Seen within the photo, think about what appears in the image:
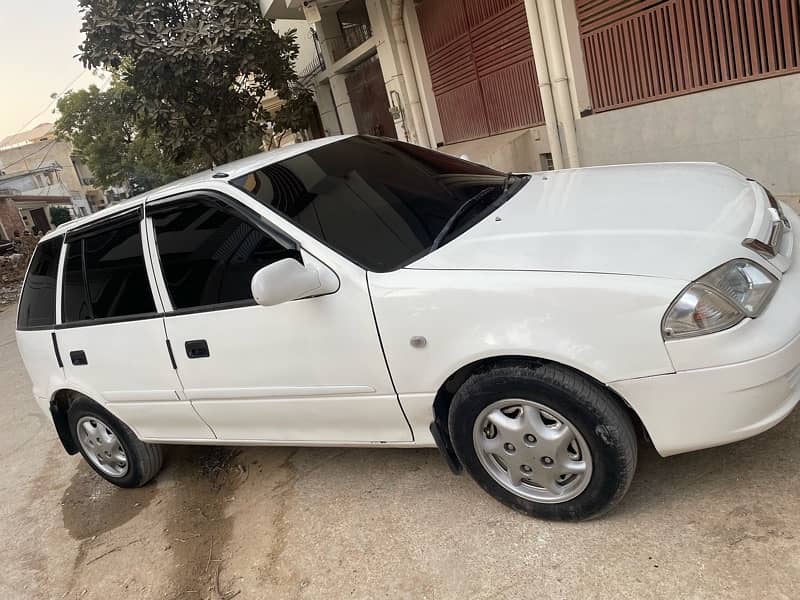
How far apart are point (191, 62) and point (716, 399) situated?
1203cm

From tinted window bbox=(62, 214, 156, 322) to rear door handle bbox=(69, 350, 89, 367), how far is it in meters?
0.20

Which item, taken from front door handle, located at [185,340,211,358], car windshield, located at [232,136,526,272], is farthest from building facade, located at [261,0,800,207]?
front door handle, located at [185,340,211,358]

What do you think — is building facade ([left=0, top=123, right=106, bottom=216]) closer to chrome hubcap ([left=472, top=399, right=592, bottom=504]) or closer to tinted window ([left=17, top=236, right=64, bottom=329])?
tinted window ([left=17, top=236, right=64, bottom=329])

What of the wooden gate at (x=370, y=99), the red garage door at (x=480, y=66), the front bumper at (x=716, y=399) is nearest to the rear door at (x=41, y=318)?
the front bumper at (x=716, y=399)

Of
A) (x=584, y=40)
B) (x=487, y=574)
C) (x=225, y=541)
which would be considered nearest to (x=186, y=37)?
(x=584, y=40)

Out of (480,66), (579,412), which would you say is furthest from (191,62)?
(579,412)

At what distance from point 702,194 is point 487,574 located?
1.83 m

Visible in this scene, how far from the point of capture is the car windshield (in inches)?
113

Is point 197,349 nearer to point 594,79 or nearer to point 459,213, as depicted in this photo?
point 459,213

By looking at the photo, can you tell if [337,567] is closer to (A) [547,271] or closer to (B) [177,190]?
(A) [547,271]

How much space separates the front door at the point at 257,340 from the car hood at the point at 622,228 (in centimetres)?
45

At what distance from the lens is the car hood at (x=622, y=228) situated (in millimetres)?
2297

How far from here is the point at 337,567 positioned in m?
2.79

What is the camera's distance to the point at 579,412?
2355 mm
